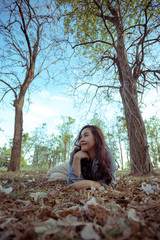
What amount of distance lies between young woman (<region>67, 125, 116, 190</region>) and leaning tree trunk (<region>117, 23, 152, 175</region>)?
2.48 metres

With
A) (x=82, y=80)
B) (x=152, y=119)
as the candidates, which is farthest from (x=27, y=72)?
(x=152, y=119)

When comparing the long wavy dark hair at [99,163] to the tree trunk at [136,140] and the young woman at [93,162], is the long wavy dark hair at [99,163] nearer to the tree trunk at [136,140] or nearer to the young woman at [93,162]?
the young woman at [93,162]

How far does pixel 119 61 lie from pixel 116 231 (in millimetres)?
6337

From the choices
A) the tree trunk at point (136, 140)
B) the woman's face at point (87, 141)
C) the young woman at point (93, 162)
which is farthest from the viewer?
the tree trunk at point (136, 140)

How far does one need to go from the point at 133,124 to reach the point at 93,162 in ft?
10.4

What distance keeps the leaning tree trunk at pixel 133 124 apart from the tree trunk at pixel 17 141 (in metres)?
5.05

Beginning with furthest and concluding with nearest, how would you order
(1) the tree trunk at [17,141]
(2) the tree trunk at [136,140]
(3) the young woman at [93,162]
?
(1) the tree trunk at [17,141]
(2) the tree trunk at [136,140]
(3) the young woman at [93,162]

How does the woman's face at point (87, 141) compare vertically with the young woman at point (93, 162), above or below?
above

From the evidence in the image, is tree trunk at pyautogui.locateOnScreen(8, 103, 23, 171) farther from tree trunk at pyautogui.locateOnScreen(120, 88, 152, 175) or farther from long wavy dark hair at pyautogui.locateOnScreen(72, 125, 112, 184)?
tree trunk at pyautogui.locateOnScreen(120, 88, 152, 175)

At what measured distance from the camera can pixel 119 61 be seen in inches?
237

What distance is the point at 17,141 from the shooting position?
Result: 6750 millimetres

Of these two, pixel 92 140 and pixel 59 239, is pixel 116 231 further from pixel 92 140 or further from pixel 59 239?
pixel 92 140

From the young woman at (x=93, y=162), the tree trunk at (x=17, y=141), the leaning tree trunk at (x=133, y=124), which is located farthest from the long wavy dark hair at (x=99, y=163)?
the tree trunk at (x=17, y=141)

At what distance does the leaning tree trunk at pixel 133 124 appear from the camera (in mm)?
4836
